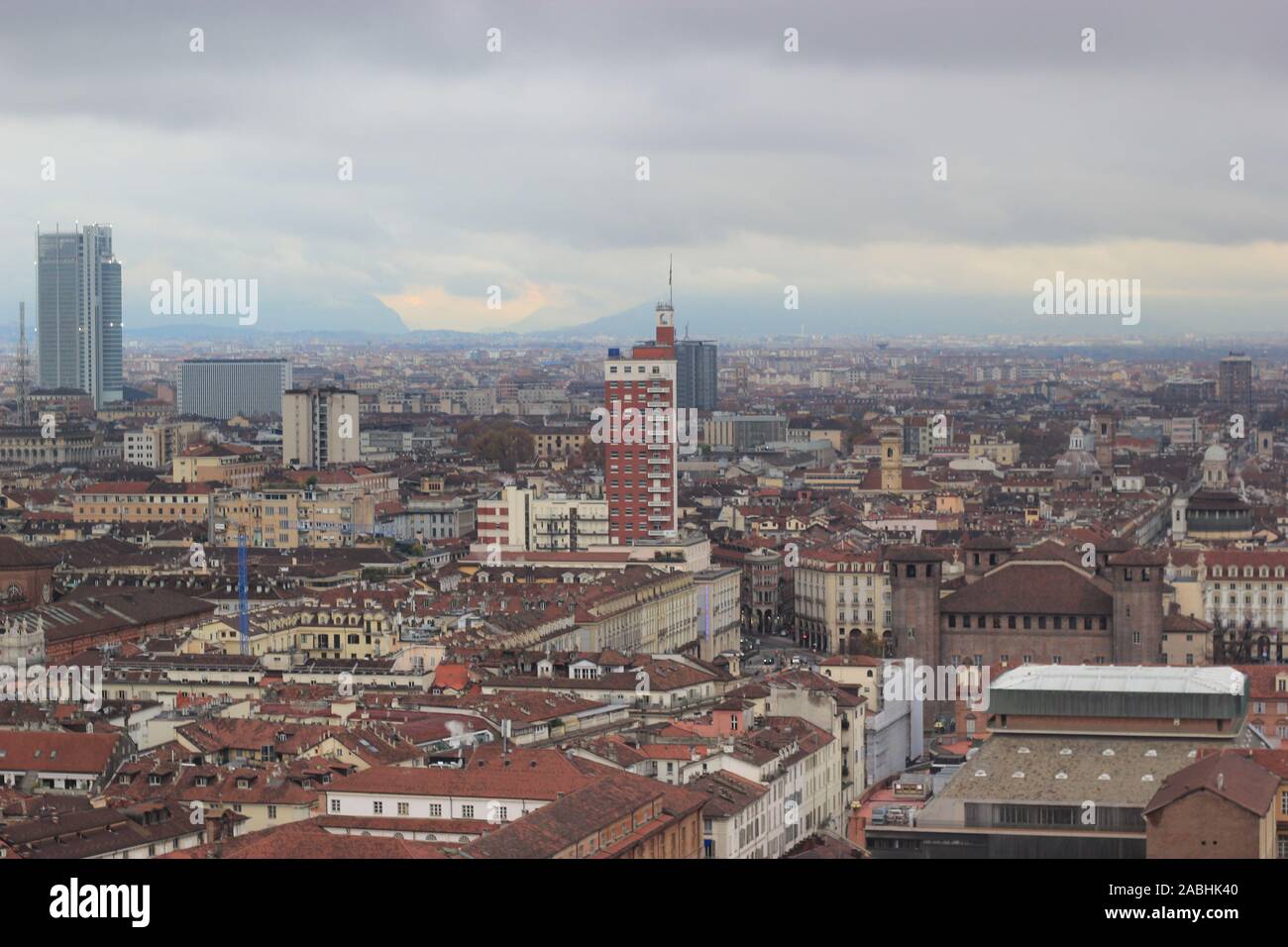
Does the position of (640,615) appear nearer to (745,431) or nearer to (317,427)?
(317,427)

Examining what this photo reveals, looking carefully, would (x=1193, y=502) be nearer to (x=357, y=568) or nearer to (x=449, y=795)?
(x=357, y=568)

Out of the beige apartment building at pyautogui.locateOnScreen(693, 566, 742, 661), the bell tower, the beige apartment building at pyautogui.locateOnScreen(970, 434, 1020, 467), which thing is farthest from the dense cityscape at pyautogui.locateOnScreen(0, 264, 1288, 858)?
the beige apartment building at pyautogui.locateOnScreen(970, 434, 1020, 467)

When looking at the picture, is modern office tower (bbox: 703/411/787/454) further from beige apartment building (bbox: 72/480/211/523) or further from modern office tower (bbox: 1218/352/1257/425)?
beige apartment building (bbox: 72/480/211/523)

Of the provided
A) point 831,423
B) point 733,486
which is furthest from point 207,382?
point 733,486

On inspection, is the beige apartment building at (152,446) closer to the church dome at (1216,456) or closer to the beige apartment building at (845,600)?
the church dome at (1216,456)

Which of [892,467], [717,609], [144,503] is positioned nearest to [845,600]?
[717,609]

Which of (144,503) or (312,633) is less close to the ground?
(144,503)
